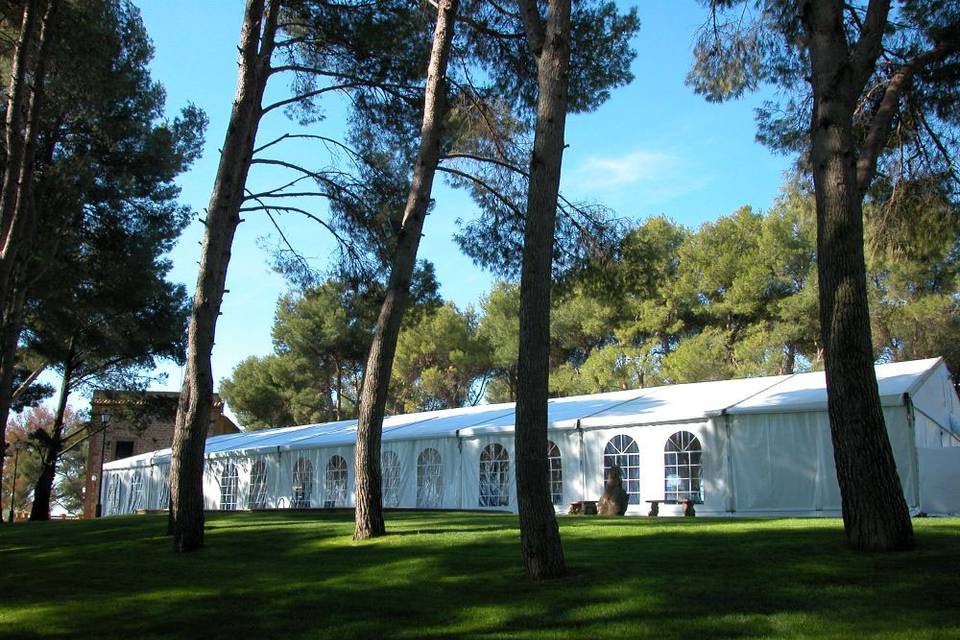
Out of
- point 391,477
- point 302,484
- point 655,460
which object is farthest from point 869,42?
point 302,484

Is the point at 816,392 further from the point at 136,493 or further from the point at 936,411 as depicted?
the point at 136,493

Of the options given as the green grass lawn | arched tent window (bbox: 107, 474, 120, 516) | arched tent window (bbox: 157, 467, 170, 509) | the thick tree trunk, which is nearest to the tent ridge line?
the green grass lawn

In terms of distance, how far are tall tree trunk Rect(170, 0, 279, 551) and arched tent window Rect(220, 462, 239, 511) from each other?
12.4 meters

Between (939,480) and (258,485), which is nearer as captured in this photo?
(939,480)

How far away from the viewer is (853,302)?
539 cm

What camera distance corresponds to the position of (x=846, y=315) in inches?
212

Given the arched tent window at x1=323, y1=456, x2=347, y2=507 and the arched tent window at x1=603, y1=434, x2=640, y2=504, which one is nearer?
the arched tent window at x1=603, y1=434, x2=640, y2=504

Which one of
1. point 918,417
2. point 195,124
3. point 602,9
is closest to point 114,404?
point 195,124

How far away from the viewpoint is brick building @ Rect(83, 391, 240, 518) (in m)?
Result: 21.5

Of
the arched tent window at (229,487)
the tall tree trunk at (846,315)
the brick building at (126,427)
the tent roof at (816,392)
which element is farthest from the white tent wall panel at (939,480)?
the brick building at (126,427)

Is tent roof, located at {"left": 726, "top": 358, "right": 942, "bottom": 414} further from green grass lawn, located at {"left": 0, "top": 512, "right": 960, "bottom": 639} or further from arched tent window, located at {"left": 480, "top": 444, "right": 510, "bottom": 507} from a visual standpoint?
arched tent window, located at {"left": 480, "top": 444, "right": 510, "bottom": 507}

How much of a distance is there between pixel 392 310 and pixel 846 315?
4.14 meters

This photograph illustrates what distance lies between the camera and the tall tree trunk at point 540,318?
5.03 meters

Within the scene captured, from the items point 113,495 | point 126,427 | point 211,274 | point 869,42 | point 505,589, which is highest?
point 869,42
